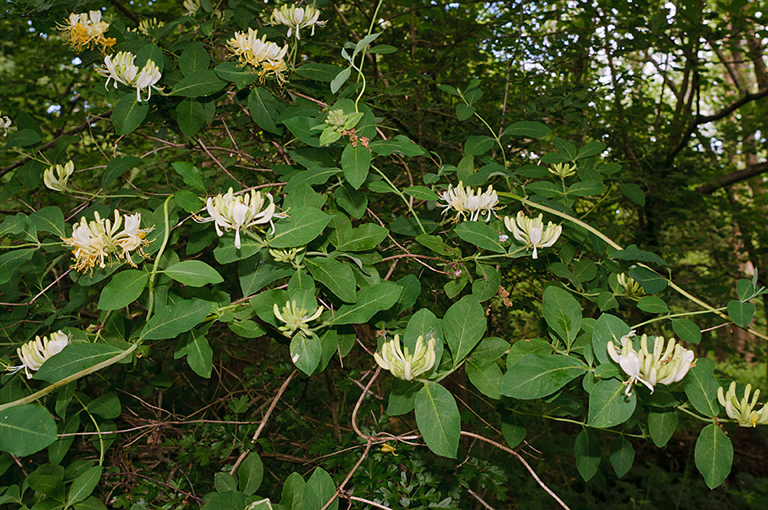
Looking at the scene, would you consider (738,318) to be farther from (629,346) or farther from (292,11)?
Answer: (292,11)

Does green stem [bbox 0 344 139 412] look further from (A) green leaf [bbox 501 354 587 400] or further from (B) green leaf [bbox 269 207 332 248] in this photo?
(A) green leaf [bbox 501 354 587 400]

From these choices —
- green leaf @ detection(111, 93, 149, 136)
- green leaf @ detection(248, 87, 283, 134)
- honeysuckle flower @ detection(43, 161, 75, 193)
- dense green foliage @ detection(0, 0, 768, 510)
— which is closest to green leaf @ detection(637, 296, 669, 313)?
dense green foliage @ detection(0, 0, 768, 510)

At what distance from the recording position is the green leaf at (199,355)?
34.8 inches

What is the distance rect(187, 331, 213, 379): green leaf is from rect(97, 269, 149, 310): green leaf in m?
0.16

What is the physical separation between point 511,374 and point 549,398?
0.12 metres

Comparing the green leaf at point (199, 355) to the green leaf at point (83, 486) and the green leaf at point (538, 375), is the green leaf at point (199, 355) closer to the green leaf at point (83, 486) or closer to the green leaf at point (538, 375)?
the green leaf at point (83, 486)

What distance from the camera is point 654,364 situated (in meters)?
0.69

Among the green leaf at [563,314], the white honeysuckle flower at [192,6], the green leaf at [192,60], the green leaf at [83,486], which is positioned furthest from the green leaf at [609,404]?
the white honeysuckle flower at [192,6]

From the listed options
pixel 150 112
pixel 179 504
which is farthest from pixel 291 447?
pixel 150 112

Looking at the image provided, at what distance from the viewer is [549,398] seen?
2.74 feet

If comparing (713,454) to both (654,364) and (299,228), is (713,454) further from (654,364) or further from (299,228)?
(299,228)

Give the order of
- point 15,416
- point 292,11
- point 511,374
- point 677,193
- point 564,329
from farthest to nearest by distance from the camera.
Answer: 1. point 677,193
2. point 292,11
3. point 564,329
4. point 511,374
5. point 15,416

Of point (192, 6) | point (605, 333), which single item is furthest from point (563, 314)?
point (192, 6)

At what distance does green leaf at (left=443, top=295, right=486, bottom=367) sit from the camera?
2.75 ft
